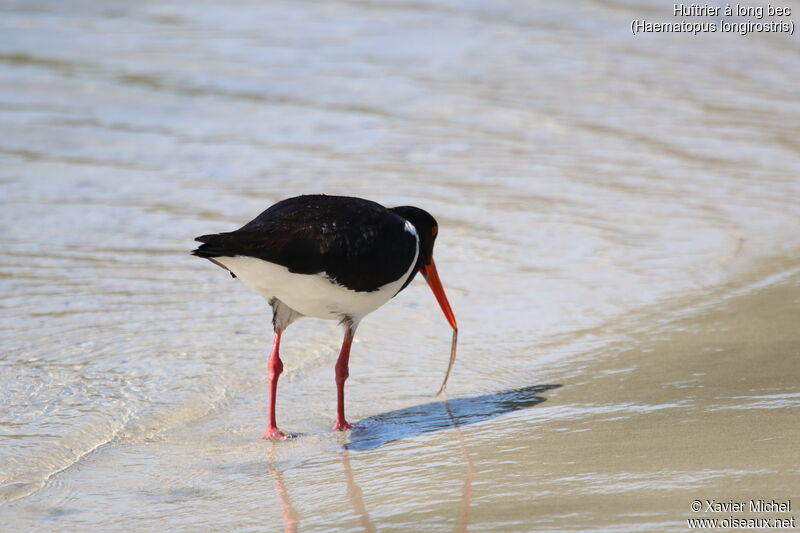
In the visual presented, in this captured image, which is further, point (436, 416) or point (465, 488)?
point (436, 416)

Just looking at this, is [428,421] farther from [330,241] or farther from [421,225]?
→ [421,225]

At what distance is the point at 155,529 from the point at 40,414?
1.35 metres

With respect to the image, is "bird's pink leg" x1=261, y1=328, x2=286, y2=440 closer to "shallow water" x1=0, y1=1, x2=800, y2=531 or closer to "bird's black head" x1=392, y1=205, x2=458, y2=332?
"shallow water" x1=0, y1=1, x2=800, y2=531

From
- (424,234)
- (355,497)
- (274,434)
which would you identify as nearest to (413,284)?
(424,234)

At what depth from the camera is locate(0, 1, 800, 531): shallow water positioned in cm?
394

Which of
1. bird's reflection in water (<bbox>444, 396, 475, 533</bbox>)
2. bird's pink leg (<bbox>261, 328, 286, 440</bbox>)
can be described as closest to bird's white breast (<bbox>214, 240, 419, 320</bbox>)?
bird's pink leg (<bbox>261, 328, 286, 440</bbox>)

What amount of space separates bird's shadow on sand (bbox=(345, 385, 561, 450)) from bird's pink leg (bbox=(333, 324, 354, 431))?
0.06 m

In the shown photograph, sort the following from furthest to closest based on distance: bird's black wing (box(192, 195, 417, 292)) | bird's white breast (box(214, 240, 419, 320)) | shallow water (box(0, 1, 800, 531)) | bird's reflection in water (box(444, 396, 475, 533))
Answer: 1. bird's white breast (box(214, 240, 419, 320))
2. bird's black wing (box(192, 195, 417, 292))
3. shallow water (box(0, 1, 800, 531))
4. bird's reflection in water (box(444, 396, 475, 533))

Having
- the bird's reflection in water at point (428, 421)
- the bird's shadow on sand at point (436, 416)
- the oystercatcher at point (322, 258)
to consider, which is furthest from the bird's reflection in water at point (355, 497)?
the oystercatcher at point (322, 258)

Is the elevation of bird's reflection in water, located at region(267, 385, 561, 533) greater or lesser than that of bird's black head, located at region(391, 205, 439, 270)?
lesser

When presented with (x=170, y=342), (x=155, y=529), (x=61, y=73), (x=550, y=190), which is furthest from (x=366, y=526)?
(x=61, y=73)

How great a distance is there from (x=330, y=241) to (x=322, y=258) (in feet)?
0.29

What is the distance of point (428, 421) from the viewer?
468cm

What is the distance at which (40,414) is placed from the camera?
15.5 feet
